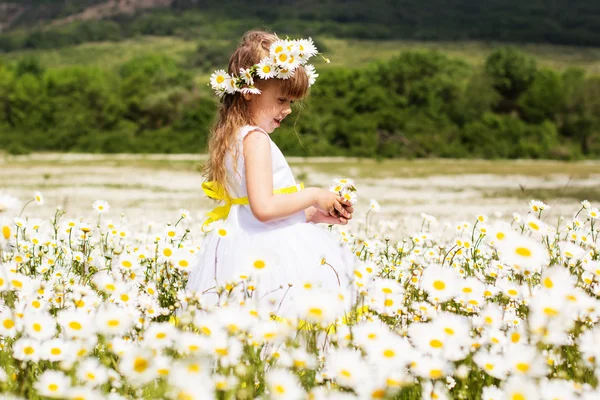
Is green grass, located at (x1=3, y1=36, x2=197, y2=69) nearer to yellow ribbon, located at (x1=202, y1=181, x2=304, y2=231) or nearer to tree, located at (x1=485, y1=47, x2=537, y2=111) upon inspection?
tree, located at (x1=485, y1=47, x2=537, y2=111)

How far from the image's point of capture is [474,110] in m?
59.7

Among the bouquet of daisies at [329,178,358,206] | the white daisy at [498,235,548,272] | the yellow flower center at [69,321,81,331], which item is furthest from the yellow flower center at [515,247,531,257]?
the bouquet of daisies at [329,178,358,206]

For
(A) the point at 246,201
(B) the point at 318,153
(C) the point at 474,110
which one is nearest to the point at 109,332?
(A) the point at 246,201

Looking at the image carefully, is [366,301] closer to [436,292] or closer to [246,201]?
[436,292]

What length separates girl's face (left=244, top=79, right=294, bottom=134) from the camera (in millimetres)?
4363

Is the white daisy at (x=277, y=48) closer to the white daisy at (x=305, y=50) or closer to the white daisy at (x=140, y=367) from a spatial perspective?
the white daisy at (x=305, y=50)

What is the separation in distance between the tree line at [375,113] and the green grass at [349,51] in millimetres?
74241

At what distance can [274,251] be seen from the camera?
3869 millimetres

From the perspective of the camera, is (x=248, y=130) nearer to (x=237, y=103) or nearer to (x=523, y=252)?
(x=237, y=103)

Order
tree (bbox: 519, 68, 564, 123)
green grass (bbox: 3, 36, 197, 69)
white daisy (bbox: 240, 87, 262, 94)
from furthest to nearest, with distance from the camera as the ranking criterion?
green grass (bbox: 3, 36, 197, 69) < tree (bbox: 519, 68, 564, 123) < white daisy (bbox: 240, 87, 262, 94)

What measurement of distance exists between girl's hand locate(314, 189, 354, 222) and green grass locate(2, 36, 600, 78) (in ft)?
453

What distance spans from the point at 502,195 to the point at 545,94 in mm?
45048

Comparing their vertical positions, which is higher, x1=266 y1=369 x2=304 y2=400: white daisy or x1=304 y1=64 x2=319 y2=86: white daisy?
x1=304 y1=64 x2=319 y2=86: white daisy

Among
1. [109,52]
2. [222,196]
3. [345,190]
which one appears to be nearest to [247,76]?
Answer: [222,196]
